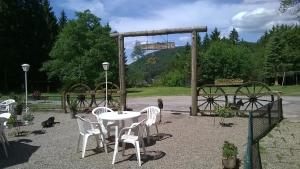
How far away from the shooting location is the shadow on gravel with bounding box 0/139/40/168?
791cm

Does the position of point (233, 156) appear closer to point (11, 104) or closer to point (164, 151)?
point (164, 151)

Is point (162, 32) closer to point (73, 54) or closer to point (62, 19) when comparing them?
point (73, 54)

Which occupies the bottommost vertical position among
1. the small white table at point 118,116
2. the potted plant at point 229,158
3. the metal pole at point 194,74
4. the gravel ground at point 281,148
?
the gravel ground at point 281,148

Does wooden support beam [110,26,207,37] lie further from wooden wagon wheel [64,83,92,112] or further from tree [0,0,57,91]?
tree [0,0,57,91]

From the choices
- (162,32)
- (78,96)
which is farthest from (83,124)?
(78,96)

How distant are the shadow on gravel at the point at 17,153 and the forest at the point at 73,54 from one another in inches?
793

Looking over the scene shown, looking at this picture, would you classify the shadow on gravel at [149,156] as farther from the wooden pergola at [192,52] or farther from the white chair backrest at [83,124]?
the wooden pergola at [192,52]

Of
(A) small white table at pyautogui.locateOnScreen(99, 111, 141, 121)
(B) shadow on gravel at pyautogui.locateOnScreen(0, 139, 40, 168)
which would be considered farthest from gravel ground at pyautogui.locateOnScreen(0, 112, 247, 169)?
(A) small white table at pyautogui.locateOnScreen(99, 111, 141, 121)

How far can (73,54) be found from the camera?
37.1m

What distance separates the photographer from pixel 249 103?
1476 cm

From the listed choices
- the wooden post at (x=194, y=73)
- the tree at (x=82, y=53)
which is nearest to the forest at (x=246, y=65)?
the tree at (x=82, y=53)

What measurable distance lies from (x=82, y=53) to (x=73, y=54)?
863mm

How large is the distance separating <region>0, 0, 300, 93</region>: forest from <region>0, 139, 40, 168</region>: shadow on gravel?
66.0 ft

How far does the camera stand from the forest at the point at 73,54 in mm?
36531
